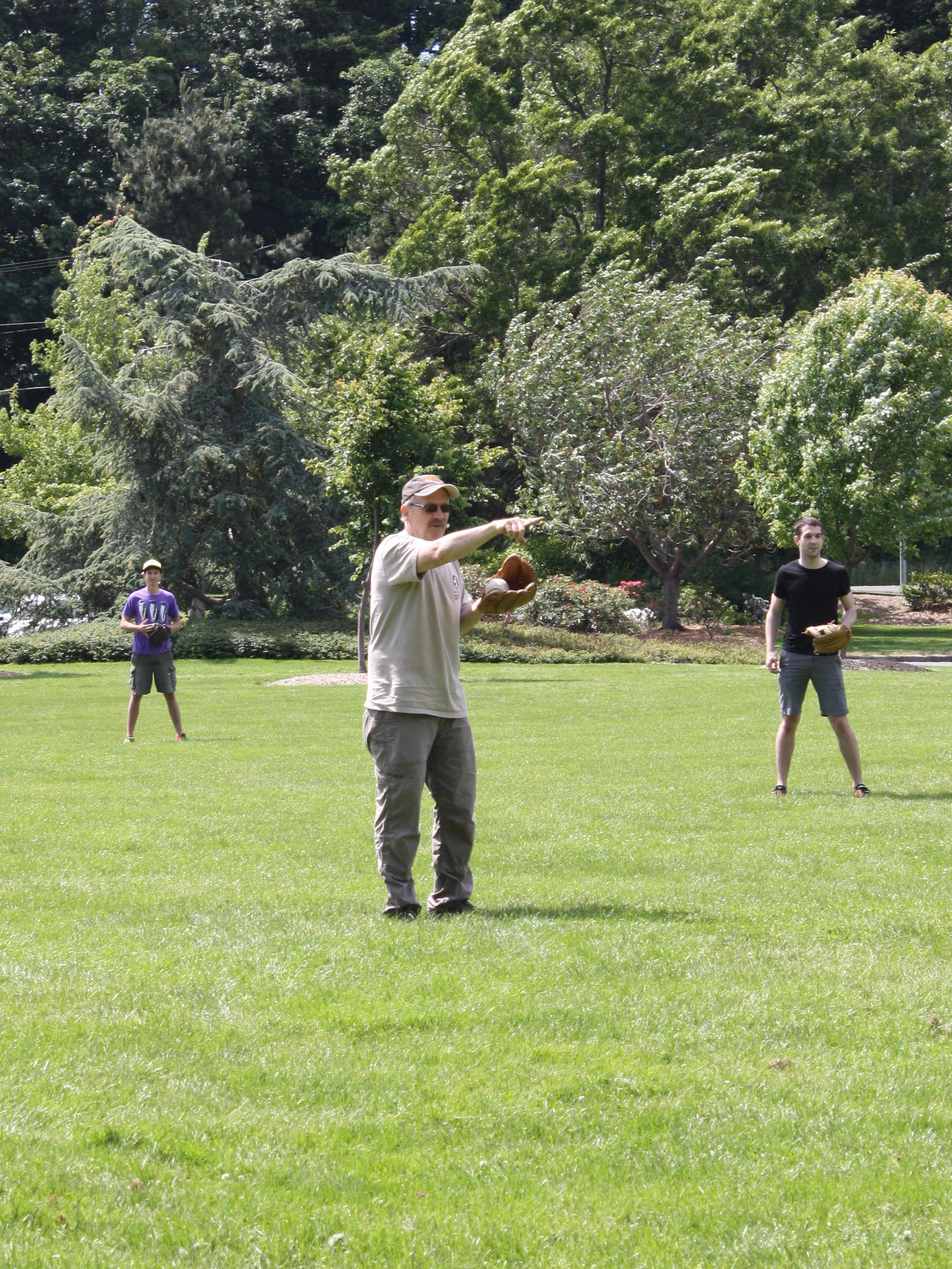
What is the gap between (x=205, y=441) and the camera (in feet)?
114

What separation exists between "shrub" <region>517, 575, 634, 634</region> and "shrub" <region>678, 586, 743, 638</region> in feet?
10.4

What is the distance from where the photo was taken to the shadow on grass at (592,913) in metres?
6.52

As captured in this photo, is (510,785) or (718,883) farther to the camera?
(510,785)

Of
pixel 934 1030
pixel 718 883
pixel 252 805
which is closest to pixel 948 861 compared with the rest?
pixel 718 883

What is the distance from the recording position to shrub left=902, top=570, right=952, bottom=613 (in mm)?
44562

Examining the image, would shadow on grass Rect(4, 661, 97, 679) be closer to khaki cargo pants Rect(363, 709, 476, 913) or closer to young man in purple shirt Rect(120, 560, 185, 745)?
young man in purple shirt Rect(120, 560, 185, 745)

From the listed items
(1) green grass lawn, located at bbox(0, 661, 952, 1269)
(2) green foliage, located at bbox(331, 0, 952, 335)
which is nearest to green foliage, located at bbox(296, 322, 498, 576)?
(2) green foliage, located at bbox(331, 0, 952, 335)

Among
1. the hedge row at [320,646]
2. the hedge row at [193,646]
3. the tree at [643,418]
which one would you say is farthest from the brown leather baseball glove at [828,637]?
the tree at [643,418]

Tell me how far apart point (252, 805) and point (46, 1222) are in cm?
691

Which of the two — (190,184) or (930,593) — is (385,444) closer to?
(930,593)

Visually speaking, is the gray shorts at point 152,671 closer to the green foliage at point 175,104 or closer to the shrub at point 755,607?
the shrub at point 755,607

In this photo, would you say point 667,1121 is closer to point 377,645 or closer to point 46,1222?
point 46,1222

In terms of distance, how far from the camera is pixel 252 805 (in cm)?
1027

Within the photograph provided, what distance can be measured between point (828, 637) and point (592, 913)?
4168mm
